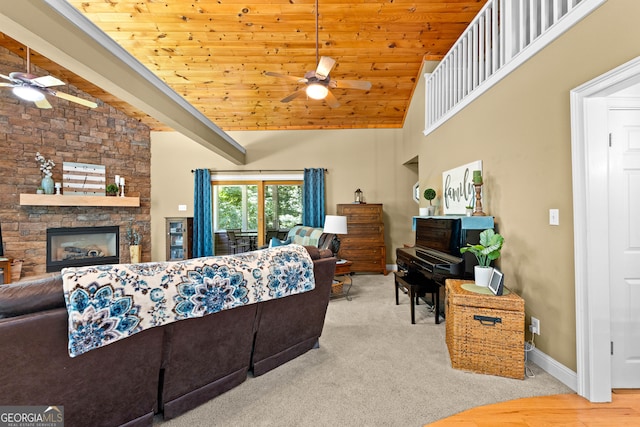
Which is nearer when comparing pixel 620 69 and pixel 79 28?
pixel 620 69

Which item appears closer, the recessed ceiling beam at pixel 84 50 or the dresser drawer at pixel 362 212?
the recessed ceiling beam at pixel 84 50

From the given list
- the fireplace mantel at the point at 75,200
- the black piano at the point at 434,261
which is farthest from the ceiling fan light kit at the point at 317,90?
the fireplace mantel at the point at 75,200

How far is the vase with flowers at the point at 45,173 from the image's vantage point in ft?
15.2

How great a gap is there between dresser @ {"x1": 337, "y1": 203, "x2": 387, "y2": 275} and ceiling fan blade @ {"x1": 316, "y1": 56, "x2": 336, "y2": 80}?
9.36ft

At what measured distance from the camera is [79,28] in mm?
1996

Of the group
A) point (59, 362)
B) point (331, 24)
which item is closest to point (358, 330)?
point (59, 362)

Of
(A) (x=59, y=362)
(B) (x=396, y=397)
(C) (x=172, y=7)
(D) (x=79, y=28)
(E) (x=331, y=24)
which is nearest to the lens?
(A) (x=59, y=362)

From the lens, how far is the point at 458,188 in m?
3.37

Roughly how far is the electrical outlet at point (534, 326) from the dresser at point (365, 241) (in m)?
3.12

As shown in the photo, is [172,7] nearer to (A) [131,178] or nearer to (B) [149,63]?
(B) [149,63]

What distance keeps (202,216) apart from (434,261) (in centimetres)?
478

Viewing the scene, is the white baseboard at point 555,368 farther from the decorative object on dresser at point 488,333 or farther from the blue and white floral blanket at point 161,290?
the blue and white floral blanket at point 161,290

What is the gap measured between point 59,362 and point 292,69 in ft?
14.8

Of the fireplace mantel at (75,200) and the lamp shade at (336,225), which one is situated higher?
the fireplace mantel at (75,200)
